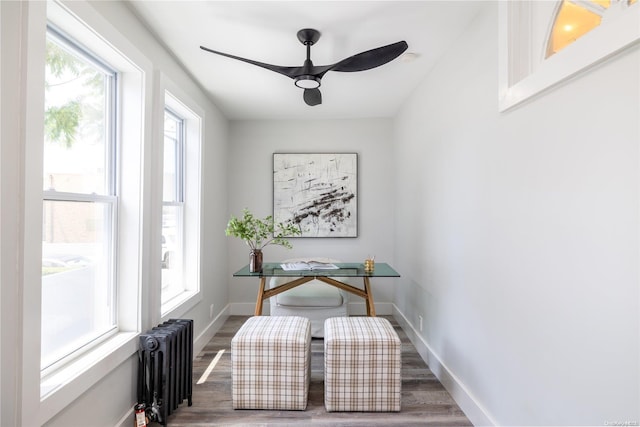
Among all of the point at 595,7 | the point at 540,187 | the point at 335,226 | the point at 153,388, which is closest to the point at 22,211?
the point at 153,388

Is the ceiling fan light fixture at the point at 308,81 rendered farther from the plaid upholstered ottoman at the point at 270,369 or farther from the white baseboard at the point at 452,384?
the white baseboard at the point at 452,384

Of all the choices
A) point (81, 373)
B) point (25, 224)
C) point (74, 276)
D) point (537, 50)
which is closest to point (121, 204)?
point (74, 276)

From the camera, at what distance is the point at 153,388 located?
6.36 feet

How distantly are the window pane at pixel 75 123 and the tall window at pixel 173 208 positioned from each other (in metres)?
0.83

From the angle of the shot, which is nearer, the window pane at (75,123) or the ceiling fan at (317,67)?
the window pane at (75,123)

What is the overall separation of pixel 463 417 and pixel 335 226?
8.10 feet

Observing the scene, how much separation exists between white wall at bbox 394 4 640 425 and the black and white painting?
1.56 m

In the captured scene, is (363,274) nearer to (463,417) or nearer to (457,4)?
(463,417)

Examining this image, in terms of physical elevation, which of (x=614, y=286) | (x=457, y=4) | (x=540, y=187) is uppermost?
(x=457, y=4)

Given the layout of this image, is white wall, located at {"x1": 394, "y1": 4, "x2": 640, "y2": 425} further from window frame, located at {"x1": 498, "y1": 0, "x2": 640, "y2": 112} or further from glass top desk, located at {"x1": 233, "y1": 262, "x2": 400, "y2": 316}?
glass top desk, located at {"x1": 233, "y1": 262, "x2": 400, "y2": 316}

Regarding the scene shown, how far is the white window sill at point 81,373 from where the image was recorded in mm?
1357

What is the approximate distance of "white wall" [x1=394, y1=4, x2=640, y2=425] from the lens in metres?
1.02

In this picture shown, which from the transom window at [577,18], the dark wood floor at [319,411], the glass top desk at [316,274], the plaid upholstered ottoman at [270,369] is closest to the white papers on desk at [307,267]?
the glass top desk at [316,274]

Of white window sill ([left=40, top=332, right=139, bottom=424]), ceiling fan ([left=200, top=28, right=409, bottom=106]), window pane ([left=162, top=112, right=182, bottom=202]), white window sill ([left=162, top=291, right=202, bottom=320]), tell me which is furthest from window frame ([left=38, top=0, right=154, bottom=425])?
window pane ([left=162, top=112, right=182, bottom=202])
